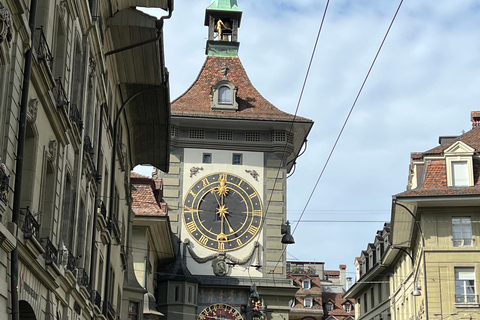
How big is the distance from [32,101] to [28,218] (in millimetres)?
1439

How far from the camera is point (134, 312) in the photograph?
2928 cm

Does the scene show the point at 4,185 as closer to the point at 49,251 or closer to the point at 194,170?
the point at 49,251

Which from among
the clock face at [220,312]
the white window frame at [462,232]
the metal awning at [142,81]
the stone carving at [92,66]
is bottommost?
the clock face at [220,312]

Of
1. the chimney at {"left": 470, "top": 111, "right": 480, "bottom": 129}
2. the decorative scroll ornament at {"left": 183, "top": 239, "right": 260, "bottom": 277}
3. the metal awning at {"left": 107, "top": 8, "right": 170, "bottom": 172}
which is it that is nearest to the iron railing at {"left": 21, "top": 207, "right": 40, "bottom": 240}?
the metal awning at {"left": 107, "top": 8, "right": 170, "bottom": 172}

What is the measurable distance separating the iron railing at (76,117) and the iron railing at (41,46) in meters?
2.18

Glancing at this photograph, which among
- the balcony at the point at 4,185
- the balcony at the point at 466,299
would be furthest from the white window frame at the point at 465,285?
the balcony at the point at 4,185

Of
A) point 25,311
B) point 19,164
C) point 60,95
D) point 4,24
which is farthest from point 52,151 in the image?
point 4,24

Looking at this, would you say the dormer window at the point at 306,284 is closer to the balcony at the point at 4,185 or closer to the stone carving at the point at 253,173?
the stone carving at the point at 253,173

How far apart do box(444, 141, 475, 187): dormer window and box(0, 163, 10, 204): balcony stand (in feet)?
88.2

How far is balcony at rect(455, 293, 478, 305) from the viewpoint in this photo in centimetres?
3325

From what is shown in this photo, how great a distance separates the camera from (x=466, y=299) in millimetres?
33406

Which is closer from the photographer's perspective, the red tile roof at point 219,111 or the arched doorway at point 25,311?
the arched doorway at point 25,311

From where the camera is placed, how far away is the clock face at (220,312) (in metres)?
40.5

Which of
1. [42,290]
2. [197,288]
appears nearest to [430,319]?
[197,288]
